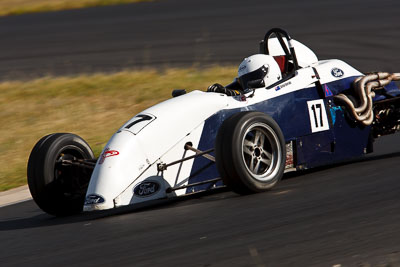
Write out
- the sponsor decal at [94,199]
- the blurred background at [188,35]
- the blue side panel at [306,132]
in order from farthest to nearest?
1. the blurred background at [188,35]
2. the blue side panel at [306,132]
3. the sponsor decal at [94,199]

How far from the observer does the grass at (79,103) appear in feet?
38.4

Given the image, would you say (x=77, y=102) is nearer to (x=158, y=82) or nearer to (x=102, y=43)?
(x=158, y=82)

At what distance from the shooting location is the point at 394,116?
8.80 meters

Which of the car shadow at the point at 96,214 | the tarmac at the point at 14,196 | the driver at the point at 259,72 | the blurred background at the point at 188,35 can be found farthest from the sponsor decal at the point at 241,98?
the blurred background at the point at 188,35

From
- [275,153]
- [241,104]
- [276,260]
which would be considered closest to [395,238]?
[276,260]

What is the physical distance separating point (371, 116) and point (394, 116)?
0.65 m

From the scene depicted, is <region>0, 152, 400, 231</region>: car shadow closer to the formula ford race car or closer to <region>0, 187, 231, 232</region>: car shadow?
<region>0, 187, 231, 232</region>: car shadow

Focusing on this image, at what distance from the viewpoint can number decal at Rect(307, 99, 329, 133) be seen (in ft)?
25.5

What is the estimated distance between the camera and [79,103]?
14.4 meters

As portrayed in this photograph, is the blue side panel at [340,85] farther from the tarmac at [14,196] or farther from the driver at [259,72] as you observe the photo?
the tarmac at [14,196]

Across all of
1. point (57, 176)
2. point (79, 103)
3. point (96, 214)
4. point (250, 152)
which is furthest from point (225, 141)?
point (79, 103)

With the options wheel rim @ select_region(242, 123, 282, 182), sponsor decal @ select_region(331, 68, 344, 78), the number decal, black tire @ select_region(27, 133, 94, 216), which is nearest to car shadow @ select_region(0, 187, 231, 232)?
black tire @ select_region(27, 133, 94, 216)

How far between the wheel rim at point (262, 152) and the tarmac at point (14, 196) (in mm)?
2846

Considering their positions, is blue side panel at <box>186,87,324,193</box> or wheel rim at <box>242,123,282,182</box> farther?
blue side panel at <box>186,87,324,193</box>
